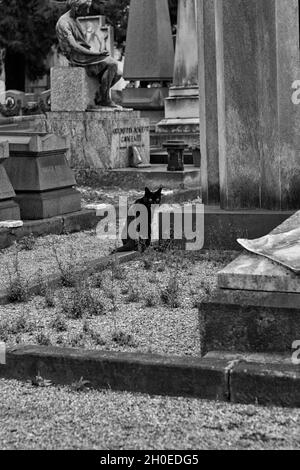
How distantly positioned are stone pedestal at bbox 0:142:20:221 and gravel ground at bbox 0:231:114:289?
1.34ft

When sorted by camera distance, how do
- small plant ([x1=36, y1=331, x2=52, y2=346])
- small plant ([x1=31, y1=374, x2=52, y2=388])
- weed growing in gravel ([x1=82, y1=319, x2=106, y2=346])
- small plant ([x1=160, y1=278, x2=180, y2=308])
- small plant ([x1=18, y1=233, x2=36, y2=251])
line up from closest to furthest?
small plant ([x1=31, y1=374, x2=52, y2=388]) → small plant ([x1=36, y1=331, x2=52, y2=346]) → weed growing in gravel ([x1=82, y1=319, x2=106, y2=346]) → small plant ([x1=160, y1=278, x2=180, y2=308]) → small plant ([x1=18, y1=233, x2=36, y2=251])

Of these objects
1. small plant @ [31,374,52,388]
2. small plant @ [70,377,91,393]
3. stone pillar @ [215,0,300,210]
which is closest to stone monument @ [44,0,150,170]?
Answer: stone pillar @ [215,0,300,210]

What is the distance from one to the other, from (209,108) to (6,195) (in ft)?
7.75

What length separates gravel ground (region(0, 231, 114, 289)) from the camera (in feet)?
25.4

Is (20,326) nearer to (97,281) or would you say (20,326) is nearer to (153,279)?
(97,281)

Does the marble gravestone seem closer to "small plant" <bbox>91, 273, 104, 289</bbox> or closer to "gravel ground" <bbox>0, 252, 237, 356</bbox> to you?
"gravel ground" <bbox>0, 252, 237, 356</bbox>

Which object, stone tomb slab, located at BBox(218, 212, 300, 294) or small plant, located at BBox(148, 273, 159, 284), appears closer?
stone tomb slab, located at BBox(218, 212, 300, 294)

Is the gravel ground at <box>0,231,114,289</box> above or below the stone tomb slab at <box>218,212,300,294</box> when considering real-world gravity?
below

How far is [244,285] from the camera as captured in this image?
15.3 feet

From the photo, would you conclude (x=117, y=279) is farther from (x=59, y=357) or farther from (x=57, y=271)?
(x=59, y=357)

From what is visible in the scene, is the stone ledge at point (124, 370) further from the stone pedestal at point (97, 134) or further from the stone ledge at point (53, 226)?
the stone pedestal at point (97, 134)

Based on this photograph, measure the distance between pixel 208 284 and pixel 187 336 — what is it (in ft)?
4.77

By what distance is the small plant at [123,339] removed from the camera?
5168 mm

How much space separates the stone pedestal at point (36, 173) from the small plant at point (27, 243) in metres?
0.73
